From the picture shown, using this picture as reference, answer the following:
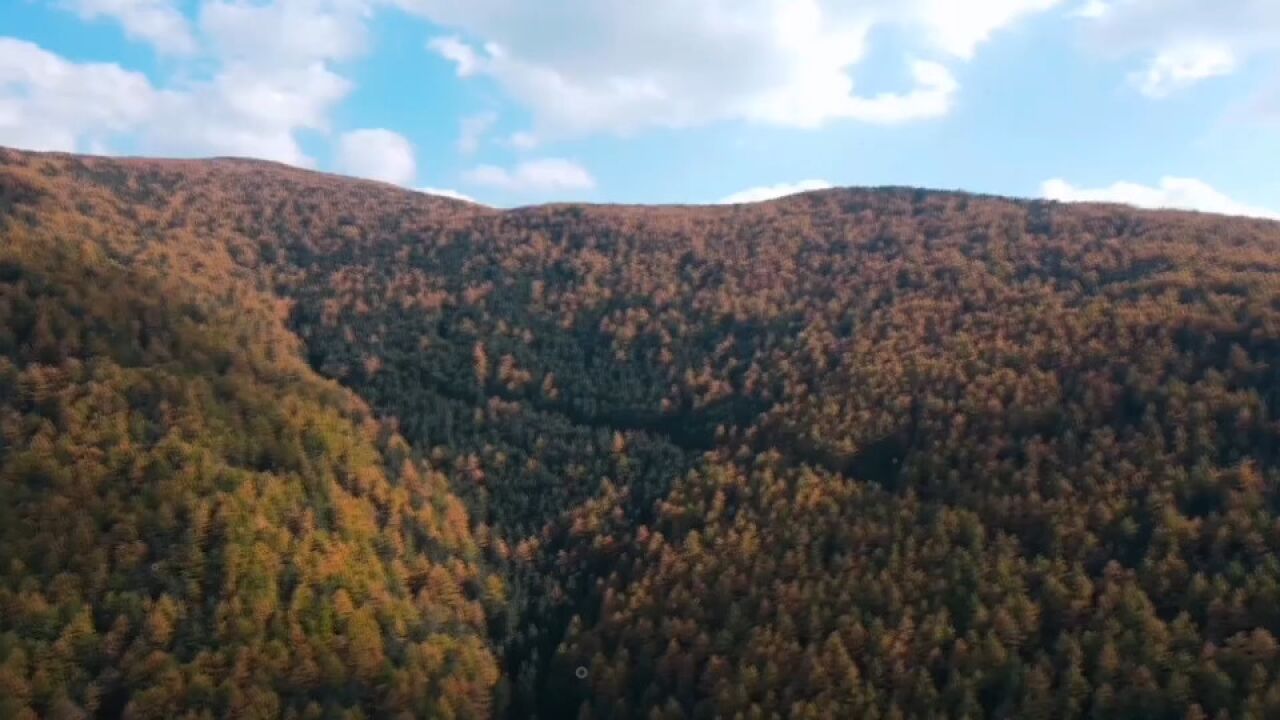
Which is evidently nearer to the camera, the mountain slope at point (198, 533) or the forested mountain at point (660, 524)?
the mountain slope at point (198, 533)

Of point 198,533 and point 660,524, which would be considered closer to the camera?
point 198,533

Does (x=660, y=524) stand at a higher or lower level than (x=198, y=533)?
lower

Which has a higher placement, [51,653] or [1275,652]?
[1275,652]

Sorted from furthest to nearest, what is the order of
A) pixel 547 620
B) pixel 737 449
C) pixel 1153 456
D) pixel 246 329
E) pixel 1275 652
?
1. pixel 246 329
2. pixel 737 449
3. pixel 547 620
4. pixel 1153 456
5. pixel 1275 652

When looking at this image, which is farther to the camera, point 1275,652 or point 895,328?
point 895,328

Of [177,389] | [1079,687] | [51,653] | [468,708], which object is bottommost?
[468,708]

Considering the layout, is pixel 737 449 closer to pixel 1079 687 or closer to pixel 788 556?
pixel 788 556

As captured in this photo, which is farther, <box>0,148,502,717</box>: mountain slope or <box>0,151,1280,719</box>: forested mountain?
<box>0,151,1280,719</box>: forested mountain

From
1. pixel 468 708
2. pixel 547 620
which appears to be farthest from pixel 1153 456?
pixel 468 708
